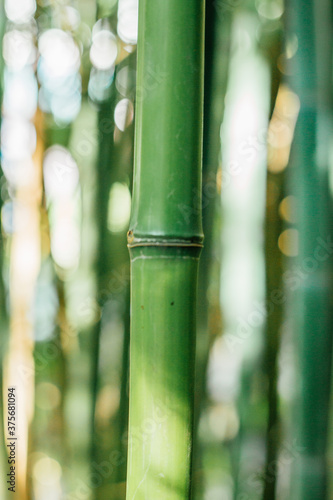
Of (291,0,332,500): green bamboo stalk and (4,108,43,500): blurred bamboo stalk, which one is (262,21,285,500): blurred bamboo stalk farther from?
(4,108,43,500): blurred bamboo stalk

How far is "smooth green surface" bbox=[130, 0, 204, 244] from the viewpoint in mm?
653

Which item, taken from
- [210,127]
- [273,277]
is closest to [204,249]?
[273,277]

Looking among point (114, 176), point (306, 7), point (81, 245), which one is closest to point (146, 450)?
point (81, 245)

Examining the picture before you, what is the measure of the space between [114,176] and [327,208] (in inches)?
18.1

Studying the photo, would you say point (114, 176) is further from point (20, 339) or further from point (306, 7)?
point (306, 7)

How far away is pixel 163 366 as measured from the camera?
2.15ft

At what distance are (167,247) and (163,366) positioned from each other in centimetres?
18

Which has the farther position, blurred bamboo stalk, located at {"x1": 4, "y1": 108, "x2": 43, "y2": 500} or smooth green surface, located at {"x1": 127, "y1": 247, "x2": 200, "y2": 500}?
blurred bamboo stalk, located at {"x1": 4, "y1": 108, "x2": 43, "y2": 500}

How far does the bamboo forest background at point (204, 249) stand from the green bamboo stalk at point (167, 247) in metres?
0.25

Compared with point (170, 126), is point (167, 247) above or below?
below

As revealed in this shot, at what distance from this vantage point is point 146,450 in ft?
2.19

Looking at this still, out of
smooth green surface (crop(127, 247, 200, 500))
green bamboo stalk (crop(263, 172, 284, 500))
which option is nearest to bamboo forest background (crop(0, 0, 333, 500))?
green bamboo stalk (crop(263, 172, 284, 500))

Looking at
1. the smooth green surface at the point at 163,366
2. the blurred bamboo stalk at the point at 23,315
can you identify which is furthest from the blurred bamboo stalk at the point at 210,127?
the blurred bamboo stalk at the point at 23,315

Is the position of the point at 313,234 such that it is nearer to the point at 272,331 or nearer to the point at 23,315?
the point at 272,331
